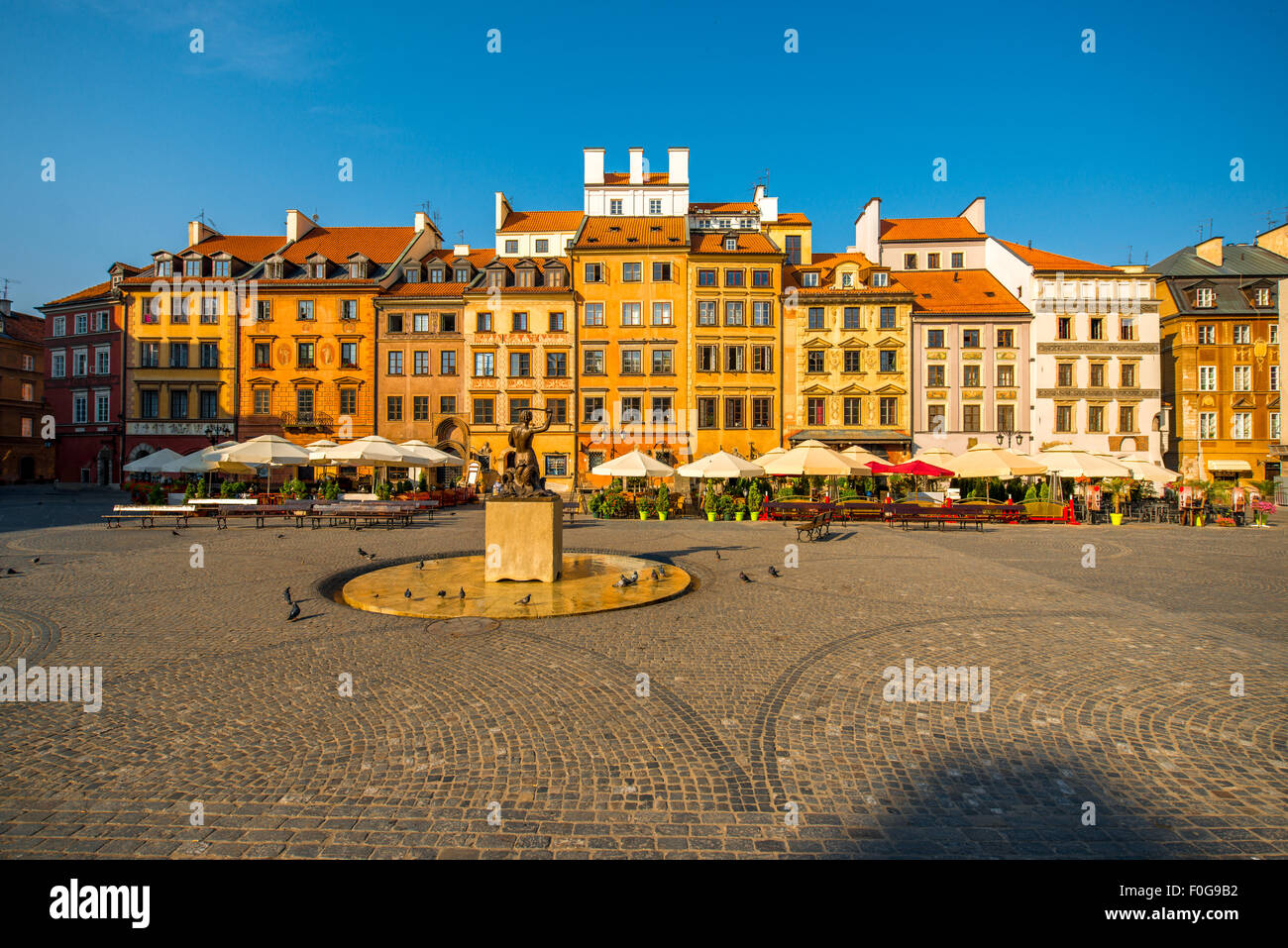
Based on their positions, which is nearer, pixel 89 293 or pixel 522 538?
pixel 522 538

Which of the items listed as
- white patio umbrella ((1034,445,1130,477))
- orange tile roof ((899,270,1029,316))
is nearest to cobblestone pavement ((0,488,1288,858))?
white patio umbrella ((1034,445,1130,477))

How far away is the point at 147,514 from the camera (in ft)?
65.8

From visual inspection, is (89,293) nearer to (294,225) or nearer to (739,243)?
(294,225)

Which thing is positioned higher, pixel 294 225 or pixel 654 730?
pixel 294 225

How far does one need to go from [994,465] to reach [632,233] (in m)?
27.1

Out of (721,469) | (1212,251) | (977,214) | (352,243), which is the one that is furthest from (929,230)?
(352,243)

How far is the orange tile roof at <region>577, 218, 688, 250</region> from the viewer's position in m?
37.4

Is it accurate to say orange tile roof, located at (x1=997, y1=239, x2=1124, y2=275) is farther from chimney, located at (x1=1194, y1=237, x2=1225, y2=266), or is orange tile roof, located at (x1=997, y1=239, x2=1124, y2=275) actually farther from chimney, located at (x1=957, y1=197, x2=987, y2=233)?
chimney, located at (x1=1194, y1=237, x2=1225, y2=266)

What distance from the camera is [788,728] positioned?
5.09 metres

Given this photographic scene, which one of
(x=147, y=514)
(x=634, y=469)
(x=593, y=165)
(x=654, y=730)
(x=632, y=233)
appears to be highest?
(x=593, y=165)

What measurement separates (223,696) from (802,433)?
34.7m

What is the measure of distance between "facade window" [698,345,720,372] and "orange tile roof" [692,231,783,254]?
5.97 m

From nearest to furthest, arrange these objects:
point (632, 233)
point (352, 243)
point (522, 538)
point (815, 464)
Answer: point (522, 538) < point (815, 464) < point (632, 233) < point (352, 243)

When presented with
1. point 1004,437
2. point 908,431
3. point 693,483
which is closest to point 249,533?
point 693,483
